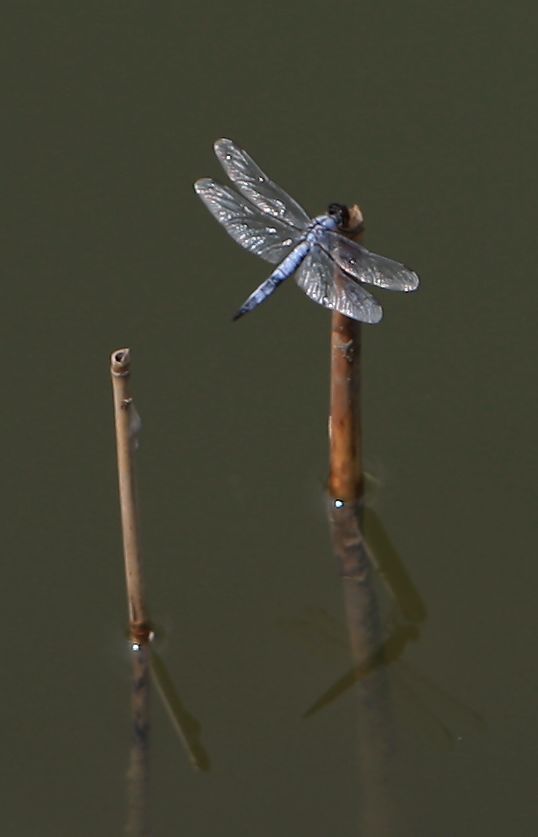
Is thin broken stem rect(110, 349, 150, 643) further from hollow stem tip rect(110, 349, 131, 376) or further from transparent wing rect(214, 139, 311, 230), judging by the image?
transparent wing rect(214, 139, 311, 230)

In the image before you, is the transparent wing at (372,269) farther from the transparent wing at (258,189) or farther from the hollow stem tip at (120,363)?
the hollow stem tip at (120,363)

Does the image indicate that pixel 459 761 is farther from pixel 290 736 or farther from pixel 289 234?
pixel 289 234

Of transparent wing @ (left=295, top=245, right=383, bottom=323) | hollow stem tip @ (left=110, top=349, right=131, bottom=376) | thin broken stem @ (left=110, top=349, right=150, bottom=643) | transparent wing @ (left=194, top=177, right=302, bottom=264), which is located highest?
transparent wing @ (left=194, top=177, right=302, bottom=264)

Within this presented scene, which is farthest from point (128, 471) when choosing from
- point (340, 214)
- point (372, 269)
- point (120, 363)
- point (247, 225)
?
point (247, 225)

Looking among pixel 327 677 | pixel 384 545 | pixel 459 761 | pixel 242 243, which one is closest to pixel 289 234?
pixel 242 243

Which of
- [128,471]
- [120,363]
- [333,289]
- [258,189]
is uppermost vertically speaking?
[258,189]

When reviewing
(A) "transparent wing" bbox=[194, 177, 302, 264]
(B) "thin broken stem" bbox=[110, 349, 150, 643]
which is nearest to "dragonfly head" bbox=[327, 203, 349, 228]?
(A) "transparent wing" bbox=[194, 177, 302, 264]

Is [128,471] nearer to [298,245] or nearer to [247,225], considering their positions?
[298,245]

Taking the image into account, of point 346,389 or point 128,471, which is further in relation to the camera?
point 346,389
